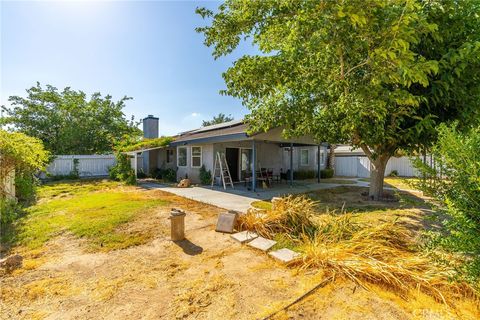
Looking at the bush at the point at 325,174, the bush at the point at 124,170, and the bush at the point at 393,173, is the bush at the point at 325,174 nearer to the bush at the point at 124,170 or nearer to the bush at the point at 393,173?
the bush at the point at 393,173

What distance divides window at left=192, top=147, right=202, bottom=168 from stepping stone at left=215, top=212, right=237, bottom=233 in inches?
323

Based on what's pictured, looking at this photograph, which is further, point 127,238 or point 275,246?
point 127,238

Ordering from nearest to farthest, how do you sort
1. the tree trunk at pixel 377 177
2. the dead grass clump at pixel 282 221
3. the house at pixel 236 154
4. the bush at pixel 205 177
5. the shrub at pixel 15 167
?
the dead grass clump at pixel 282 221 → the shrub at pixel 15 167 → the tree trunk at pixel 377 177 → the house at pixel 236 154 → the bush at pixel 205 177

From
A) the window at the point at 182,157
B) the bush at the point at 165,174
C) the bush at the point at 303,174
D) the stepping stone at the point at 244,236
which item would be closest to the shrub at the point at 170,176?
the bush at the point at 165,174

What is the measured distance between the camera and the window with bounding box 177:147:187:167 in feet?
46.4

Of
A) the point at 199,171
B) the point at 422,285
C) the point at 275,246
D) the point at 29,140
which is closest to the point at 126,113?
the point at 199,171

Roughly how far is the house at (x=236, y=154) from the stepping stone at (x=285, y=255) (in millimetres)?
6136

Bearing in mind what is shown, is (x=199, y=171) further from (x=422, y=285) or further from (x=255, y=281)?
(x=422, y=285)

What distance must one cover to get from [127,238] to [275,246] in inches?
116

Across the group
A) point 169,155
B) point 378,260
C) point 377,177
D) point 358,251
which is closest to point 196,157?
point 169,155

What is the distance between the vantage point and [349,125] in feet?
22.5

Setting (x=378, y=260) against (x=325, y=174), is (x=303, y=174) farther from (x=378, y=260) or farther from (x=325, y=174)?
(x=378, y=260)

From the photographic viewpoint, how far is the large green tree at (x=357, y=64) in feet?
14.3

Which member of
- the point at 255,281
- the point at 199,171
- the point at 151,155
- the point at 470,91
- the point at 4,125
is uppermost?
the point at 4,125
